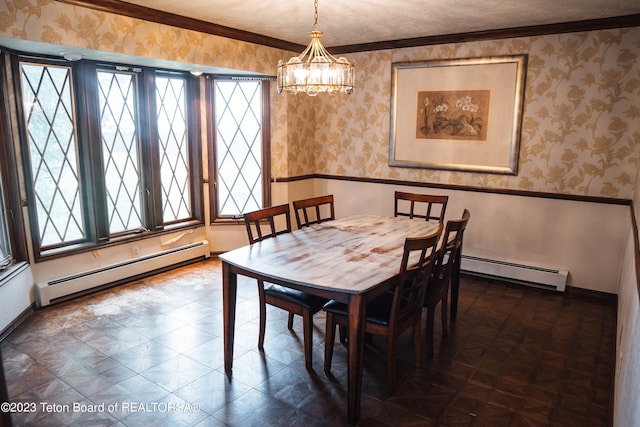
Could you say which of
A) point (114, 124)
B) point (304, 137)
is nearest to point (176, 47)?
point (114, 124)

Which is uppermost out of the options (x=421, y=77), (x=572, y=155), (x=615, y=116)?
(x=421, y=77)

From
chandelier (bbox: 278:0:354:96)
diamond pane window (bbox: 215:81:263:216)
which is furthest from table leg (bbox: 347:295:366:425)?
diamond pane window (bbox: 215:81:263:216)

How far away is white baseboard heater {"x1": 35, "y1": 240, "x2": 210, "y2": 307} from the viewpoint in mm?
3670

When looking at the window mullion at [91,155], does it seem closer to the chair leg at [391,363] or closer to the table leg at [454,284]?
the chair leg at [391,363]

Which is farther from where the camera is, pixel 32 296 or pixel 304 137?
pixel 304 137

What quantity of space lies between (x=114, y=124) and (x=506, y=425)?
12.8 feet

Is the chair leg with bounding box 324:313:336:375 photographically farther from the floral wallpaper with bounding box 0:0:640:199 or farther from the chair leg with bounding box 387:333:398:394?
the floral wallpaper with bounding box 0:0:640:199

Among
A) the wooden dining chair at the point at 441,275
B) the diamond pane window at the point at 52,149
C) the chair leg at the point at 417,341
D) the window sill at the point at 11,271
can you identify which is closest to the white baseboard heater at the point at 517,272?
the wooden dining chair at the point at 441,275

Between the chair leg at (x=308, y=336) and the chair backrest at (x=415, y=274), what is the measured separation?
51cm

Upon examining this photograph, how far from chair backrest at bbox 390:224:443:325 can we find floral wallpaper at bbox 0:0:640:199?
6.81 feet

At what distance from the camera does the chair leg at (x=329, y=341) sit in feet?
8.59

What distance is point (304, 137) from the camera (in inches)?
210

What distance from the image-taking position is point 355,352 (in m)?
2.23

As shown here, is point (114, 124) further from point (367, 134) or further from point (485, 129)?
point (485, 129)
